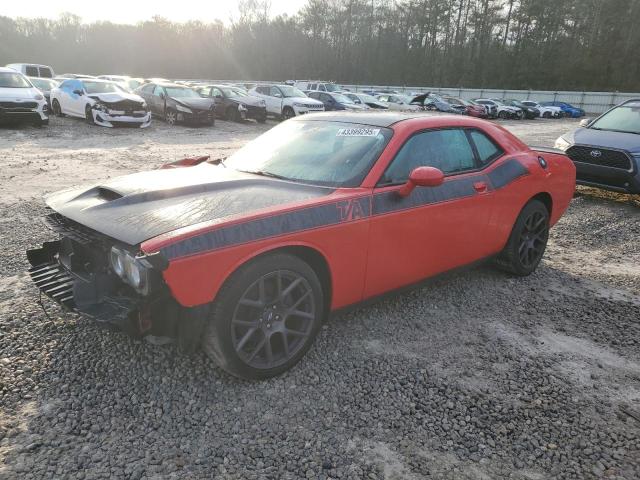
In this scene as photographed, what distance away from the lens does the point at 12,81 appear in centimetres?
1368

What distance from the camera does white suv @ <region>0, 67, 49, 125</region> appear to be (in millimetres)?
13094

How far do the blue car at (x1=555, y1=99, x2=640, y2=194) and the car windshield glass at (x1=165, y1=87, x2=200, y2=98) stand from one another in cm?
1376

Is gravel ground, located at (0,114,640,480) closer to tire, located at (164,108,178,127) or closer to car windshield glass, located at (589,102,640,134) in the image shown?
car windshield glass, located at (589,102,640,134)

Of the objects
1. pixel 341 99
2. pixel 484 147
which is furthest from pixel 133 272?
pixel 341 99

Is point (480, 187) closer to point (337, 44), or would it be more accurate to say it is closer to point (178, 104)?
point (178, 104)

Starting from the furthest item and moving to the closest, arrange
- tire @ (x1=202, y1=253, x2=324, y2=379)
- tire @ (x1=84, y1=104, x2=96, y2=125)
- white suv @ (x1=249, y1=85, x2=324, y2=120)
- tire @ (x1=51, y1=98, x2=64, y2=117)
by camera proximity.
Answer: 1. white suv @ (x1=249, y1=85, x2=324, y2=120)
2. tire @ (x1=51, y1=98, x2=64, y2=117)
3. tire @ (x1=84, y1=104, x2=96, y2=125)
4. tire @ (x1=202, y1=253, x2=324, y2=379)

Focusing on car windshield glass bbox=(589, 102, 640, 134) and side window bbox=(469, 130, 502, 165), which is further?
car windshield glass bbox=(589, 102, 640, 134)

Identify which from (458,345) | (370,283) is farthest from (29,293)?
(458,345)

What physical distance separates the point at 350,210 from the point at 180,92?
668 inches

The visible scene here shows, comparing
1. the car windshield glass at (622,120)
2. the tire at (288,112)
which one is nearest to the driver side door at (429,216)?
the car windshield glass at (622,120)

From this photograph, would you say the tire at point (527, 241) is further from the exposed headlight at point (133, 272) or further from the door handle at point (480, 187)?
the exposed headlight at point (133, 272)

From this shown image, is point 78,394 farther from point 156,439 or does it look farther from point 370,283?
point 370,283

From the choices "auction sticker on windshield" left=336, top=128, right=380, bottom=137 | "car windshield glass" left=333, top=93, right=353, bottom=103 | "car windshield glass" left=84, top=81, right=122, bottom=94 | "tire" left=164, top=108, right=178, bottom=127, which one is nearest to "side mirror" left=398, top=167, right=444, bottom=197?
"auction sticker on windshield" left=336, top=128, right=380, bottom=137

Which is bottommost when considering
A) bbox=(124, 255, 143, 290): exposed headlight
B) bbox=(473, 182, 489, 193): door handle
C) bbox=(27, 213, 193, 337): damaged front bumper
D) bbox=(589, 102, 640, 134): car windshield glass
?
bbox=(27, 213, 193, 337): damaged front bumper
